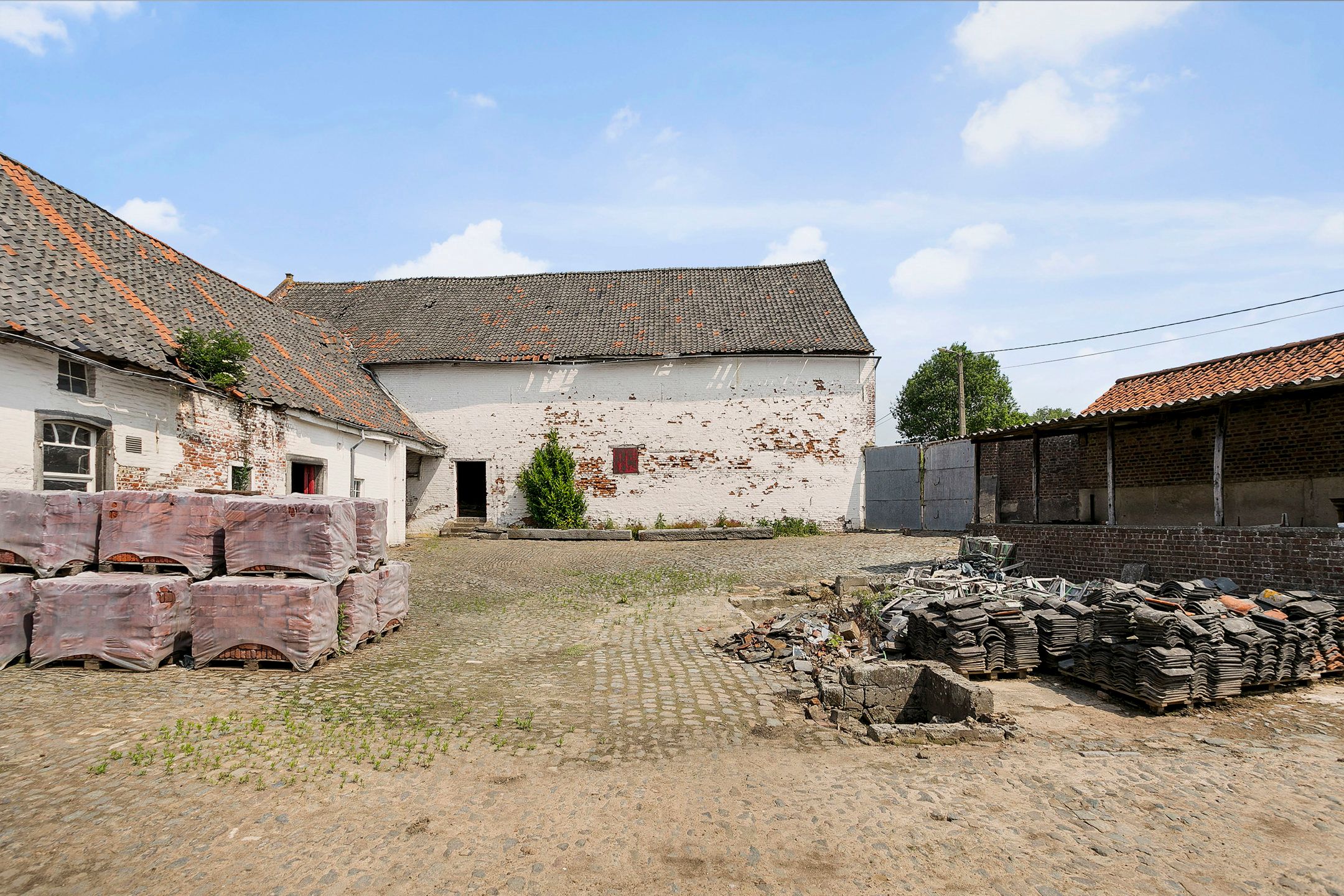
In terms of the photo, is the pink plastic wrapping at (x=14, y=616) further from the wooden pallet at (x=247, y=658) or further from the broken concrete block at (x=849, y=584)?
the broken concrete block at (x=849, y=584)

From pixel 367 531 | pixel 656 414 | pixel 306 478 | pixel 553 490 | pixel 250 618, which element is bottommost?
pixel 250 618

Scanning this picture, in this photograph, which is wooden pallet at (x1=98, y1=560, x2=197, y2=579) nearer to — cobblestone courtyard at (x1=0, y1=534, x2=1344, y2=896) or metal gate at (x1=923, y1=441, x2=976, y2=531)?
cobblestone courtyard at (x1=0, y1=534, x2=1344, y2=896)

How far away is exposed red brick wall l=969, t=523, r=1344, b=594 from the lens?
8.09m

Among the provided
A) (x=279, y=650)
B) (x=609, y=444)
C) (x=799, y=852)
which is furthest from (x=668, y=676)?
(x=609, y=444)

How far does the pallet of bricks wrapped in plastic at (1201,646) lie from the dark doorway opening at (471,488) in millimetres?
17089

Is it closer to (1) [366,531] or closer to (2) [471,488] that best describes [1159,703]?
(1) [366,531]

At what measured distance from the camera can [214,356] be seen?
11.3 metres

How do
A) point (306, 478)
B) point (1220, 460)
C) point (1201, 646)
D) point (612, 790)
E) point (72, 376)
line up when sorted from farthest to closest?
point (306, 478)
point (1220, 460)
point (72, 376)
point (1201, 646)
point (612, 790)

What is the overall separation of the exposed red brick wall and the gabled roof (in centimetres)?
967

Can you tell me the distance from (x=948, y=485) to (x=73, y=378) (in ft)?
59.2

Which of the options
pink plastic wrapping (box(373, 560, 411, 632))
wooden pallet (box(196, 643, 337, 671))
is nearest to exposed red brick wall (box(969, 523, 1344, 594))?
pink plastic wrapping (box(373, 560, 411, 632))

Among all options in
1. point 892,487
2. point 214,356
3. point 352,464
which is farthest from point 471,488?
point 892,487

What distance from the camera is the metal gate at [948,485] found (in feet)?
59.3

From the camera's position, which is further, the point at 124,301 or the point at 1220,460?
the point at 124,301
